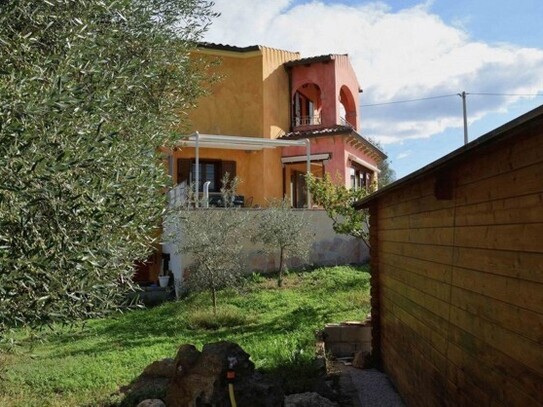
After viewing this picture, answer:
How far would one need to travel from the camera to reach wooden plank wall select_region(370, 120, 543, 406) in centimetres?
311

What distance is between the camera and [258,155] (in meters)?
21.7

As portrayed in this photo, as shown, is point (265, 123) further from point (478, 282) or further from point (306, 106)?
point (478, 282)

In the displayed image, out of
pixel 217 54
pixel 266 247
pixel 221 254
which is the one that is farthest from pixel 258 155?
pixel 221 254

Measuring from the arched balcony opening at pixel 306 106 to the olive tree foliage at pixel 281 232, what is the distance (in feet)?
25.7

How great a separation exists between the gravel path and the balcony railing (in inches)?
616

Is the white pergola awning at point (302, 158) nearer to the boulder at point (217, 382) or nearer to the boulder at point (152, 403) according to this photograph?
the boulder at point (152, 403)

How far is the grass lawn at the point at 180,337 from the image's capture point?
26.4ft

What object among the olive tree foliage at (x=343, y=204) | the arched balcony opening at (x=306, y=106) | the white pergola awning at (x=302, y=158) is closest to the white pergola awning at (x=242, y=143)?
the white pergola awning at (x=302, y=158)

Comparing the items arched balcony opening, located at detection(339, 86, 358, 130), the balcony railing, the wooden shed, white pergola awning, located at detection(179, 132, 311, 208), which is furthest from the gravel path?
arched balcony opening, located at detection(339, 86, 358, 130)

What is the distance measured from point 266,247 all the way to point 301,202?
747 cm

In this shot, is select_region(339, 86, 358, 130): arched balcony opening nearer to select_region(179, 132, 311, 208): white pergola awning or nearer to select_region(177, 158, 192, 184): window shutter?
select_region(179, 132, 311, 208): white pergola awning

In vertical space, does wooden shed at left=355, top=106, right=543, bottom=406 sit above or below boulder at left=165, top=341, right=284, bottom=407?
above

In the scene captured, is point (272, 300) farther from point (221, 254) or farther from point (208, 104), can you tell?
point (208, 104)

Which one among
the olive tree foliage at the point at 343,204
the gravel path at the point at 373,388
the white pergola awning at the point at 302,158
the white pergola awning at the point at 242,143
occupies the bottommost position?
the gravel path at the point at 373,388
